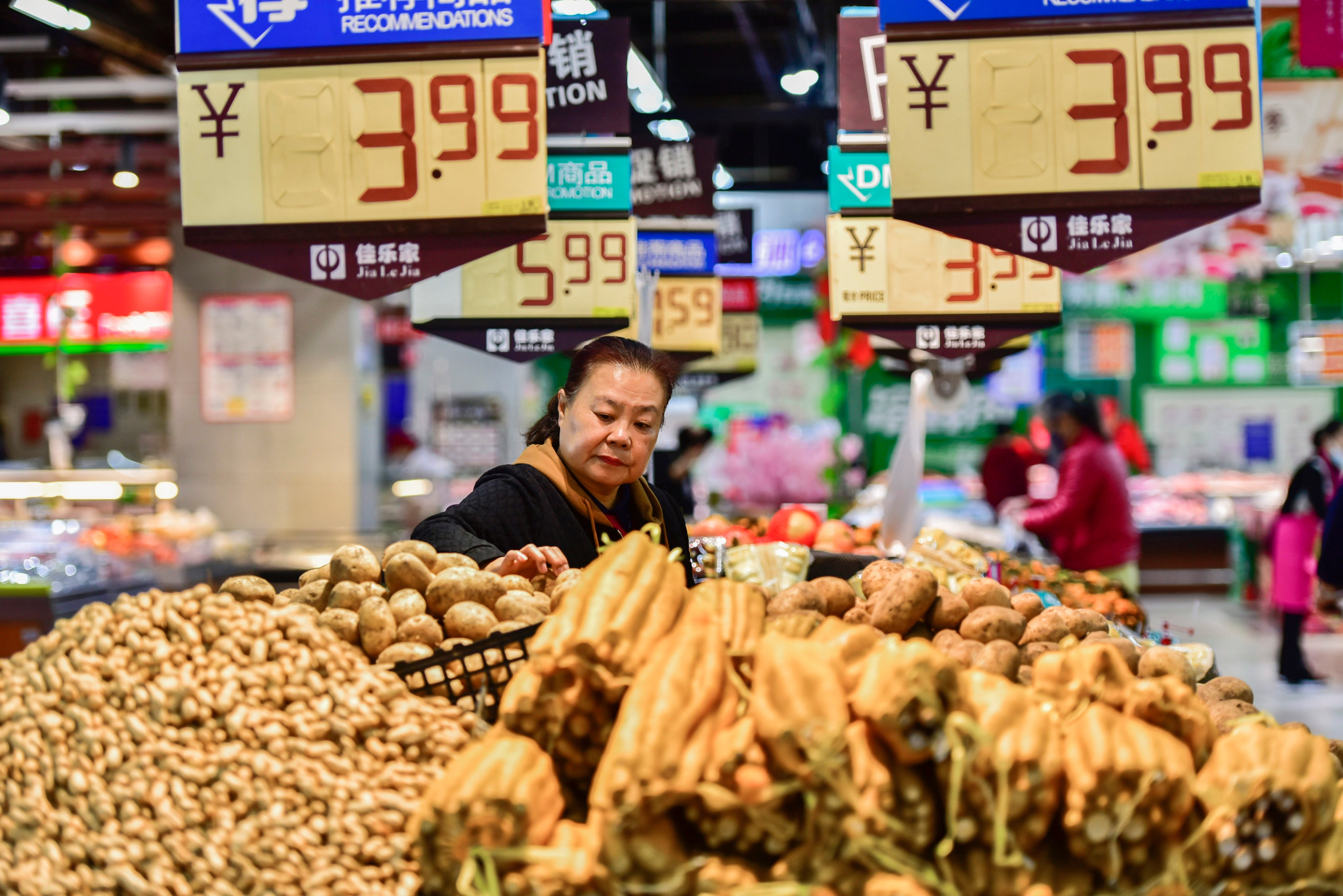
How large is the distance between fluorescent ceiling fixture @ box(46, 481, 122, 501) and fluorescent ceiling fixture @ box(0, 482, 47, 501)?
0.24 ft

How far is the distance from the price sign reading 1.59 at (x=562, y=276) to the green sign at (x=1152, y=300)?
13.0 metres

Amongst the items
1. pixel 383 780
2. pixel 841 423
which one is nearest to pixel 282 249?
pixel 383 780

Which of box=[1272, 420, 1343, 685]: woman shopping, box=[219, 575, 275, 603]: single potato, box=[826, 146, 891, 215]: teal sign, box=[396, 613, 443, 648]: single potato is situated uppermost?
box=[826, 146, 891, 215]: teal sign

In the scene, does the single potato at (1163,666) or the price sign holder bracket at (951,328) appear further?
the price sign holder bracket at (951,328)

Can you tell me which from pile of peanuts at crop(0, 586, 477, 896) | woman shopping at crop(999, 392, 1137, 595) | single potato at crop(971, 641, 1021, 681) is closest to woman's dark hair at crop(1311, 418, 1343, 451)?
woman shopping at crop(999, 392, 1137, 595)

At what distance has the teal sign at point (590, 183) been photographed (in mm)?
4594

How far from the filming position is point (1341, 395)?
1619 centimetres

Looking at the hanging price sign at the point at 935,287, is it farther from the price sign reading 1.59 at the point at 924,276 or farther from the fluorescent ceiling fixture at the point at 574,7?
the fluorescent ceiling fixture at the point at 574,7

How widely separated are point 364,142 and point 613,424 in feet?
3.73

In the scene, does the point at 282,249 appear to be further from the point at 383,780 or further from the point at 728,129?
the point at 728,129

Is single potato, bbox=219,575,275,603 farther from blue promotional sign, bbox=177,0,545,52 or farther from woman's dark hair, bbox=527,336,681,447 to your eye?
blue promotional sign, bbox=177,0,545,52

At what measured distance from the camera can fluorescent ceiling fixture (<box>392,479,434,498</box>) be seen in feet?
33.7

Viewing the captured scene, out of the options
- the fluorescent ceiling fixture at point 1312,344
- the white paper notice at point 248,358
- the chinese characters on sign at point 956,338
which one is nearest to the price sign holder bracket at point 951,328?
the chinese characters on sign at point 956,338

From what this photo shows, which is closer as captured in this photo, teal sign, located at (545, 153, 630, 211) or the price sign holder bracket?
teal sign, located at (545, 153, 630, 211)
